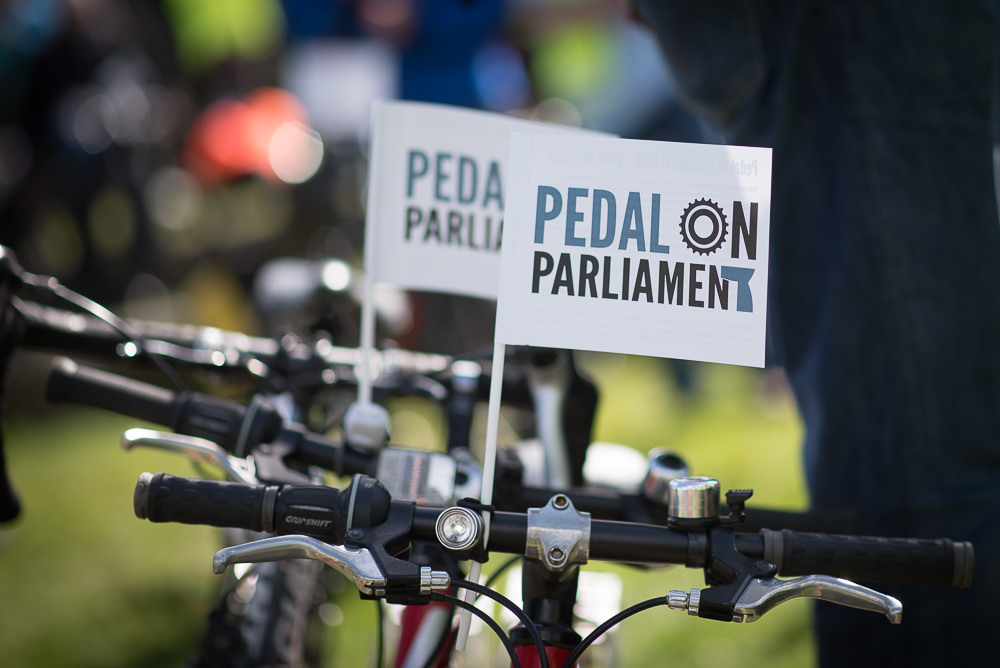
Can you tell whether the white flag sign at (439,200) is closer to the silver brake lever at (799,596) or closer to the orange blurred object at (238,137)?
the silver brake lever at (799,596)

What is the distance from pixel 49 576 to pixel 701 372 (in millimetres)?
3738

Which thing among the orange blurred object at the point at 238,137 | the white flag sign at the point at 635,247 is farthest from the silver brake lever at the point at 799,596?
the orange blurred object at the point at 238,137

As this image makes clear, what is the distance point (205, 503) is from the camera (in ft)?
3.08

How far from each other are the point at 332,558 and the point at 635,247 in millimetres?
476

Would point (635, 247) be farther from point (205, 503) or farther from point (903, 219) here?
point (903, 219)

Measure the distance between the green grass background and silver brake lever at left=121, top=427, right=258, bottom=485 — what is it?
3.58 ft

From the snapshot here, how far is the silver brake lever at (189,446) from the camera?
3.44ft

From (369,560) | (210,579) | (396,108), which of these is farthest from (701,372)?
(369,560)

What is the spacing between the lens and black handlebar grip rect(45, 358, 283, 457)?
→ 1.19m

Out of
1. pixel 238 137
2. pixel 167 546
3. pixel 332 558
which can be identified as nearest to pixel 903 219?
pixel 332 558

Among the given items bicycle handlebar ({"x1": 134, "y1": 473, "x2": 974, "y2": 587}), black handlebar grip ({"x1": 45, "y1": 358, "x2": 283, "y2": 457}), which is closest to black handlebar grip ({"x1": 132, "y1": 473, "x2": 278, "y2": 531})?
bicycle handlebar ({"x1": 134, "y1": 473, "x2": 974, "y2": 587})

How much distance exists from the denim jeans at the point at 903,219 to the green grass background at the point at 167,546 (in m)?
0.72

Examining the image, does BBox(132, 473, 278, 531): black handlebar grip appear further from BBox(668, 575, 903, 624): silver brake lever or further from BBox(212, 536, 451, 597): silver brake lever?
BBox(668, 575, 903, 624): silver brake lever

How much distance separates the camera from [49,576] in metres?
3.34
